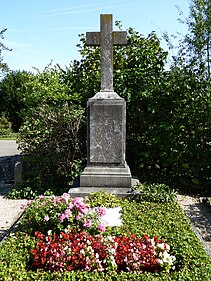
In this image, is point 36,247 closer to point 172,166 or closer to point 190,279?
point 190,279

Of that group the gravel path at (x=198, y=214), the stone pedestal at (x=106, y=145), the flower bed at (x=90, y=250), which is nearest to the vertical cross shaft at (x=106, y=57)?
the stone pedestal at (x=106, y=145)

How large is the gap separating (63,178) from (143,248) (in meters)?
4.56

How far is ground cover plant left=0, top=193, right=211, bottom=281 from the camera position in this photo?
3.32 m

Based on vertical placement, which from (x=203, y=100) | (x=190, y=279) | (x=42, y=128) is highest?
(x=203, y=100)

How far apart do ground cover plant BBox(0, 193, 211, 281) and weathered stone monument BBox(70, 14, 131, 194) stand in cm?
165

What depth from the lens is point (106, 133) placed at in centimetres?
633

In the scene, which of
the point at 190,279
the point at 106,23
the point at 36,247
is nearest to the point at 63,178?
the point at 106,23

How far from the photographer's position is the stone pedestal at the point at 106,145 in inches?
245

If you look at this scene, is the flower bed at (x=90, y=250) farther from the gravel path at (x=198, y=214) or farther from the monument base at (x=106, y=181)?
the monument base at (x=106, y=181)

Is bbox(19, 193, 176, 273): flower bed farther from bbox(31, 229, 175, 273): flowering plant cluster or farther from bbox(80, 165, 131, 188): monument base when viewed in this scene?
bbox(80, 165, 131, 188): monument base

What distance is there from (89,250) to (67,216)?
2.05 ft

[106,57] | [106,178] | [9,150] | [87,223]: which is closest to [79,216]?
[87,223]

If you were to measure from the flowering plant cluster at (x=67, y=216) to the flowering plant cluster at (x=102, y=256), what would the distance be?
14.0 inches

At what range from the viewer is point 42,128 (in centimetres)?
792
